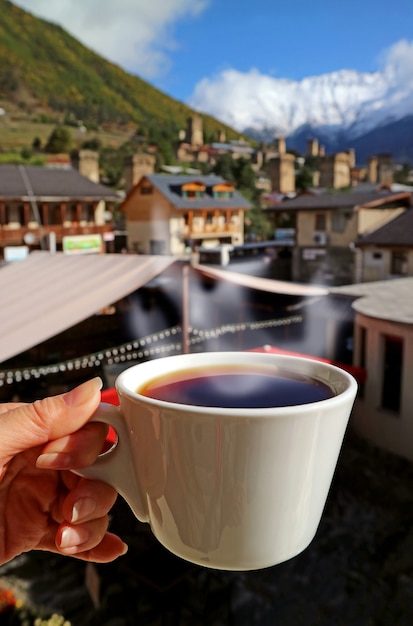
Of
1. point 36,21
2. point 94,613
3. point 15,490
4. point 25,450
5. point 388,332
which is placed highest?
point 36,21

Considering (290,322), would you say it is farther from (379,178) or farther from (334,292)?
(379,178)

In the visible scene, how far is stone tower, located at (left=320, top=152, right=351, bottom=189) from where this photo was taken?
4869cm

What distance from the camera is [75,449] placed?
2.03ft

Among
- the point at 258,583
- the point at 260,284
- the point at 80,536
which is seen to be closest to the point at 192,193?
the point at 260,284

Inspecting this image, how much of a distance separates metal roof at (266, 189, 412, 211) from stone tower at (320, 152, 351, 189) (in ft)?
96.9

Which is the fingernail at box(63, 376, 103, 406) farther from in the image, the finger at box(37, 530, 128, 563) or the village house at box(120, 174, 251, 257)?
the village house at box(120, 174, 251, 257)

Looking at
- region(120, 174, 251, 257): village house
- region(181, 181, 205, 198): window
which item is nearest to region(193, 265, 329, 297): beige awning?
region(120, 174, 251, 257): village house

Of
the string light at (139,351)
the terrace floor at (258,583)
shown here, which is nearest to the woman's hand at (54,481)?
the terrace floor at (258,583)

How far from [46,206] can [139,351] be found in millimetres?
13212

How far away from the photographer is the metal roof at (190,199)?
23.1 meters

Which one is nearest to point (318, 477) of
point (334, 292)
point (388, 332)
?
point (388, 332)

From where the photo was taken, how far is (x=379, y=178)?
51594 mm

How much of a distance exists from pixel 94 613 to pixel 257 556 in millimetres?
5231

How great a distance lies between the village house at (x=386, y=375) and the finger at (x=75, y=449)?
235 inches
